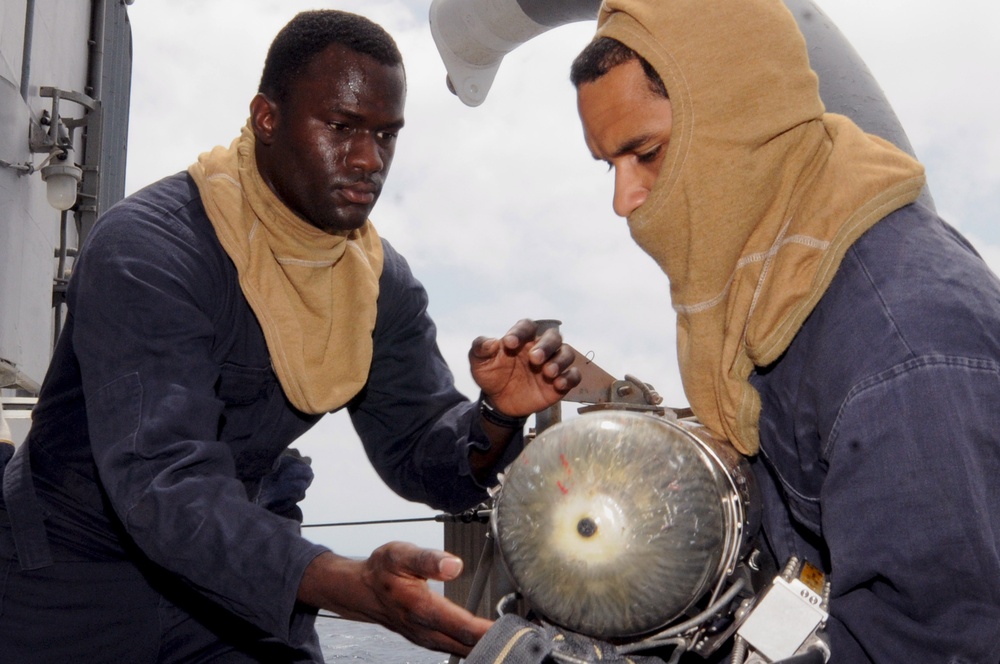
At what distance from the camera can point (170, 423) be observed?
2.07 m

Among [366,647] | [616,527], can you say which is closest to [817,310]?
[616,527]

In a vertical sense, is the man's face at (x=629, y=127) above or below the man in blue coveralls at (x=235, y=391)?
above

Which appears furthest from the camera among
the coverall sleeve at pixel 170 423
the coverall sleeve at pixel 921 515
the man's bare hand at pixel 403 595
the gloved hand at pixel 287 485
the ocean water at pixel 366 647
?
the ocean water at pixel 366 647

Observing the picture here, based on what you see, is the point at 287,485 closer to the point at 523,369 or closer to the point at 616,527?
the point at 523,369

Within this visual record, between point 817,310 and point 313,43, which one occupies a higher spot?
point 313,43

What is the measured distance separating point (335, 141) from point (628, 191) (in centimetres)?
95

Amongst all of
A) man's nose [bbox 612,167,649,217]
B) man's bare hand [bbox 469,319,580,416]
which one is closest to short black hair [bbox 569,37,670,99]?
man's nose [bbox 612,167,649,217]

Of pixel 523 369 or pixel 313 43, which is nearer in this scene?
pixel 523 369

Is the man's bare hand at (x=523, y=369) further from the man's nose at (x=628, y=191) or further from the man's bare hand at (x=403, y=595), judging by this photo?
the man's bare hand at (x=403, y=595)

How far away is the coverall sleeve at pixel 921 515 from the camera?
1477 mm

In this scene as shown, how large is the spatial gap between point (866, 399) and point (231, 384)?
161 cm

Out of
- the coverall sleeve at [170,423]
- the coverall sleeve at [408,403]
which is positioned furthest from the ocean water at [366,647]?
the coverall sleeve at [170,423]

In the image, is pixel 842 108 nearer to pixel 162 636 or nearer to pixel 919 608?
pixel 919 608

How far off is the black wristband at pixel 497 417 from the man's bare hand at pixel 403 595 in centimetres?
83
